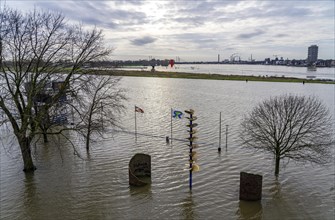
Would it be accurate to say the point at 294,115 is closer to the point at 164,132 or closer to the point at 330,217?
the point at 330,217

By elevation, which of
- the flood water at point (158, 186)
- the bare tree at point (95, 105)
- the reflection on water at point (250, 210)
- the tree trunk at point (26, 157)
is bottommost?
the reflection on water at point (250, 210)

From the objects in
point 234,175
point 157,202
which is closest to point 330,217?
point 234,175

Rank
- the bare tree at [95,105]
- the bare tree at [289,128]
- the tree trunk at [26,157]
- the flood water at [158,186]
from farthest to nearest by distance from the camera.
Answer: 1. the bare tree at [95,105]
2. the tree trunk at [26,157]
3. the bare tree at [289,128]
4. the flood water at [158,186]

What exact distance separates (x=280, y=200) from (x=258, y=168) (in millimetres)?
4252

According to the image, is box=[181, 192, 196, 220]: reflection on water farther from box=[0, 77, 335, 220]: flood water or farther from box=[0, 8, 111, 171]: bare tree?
box=[0, 8, 111, 171]: bare tree

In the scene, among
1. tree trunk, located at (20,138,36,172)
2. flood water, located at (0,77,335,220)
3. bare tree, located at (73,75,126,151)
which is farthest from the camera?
bare tree, located at (73,75,126,151)

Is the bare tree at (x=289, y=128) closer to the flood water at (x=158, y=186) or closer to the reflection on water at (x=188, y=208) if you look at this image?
the flood water at (x=158, y=186)

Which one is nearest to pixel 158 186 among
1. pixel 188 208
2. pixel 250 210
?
pixel 188 208

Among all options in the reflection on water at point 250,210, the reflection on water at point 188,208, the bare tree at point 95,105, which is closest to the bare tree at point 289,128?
the reflection on water at point 250,210

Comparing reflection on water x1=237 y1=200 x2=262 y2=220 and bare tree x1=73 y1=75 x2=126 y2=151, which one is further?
bare tree x1=73 y1=75 x2=126 y2=151

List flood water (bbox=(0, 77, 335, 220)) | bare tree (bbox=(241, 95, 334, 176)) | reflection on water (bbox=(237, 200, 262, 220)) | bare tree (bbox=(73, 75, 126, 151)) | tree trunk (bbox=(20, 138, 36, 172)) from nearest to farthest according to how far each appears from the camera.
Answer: reflection on water (bbox=(237, 200, 262, 220))
flood water (bbox=(0, 77, 335, 220))
bare tree (bbox=(241, 95, 334, 176))
tree trunk (bbox=(20, 138, 36, 172))
bare tree (bbox=(73, 75, 126, 151))

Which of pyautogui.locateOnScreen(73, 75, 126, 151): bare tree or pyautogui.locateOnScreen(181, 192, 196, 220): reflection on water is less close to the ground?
pyautogui.locateOnScreen(73, 75, 126, 151): bare tree

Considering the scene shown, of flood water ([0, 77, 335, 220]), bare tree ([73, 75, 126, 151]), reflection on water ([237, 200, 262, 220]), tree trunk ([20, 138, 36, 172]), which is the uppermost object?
bare tree ([73, 75, 126, 151])

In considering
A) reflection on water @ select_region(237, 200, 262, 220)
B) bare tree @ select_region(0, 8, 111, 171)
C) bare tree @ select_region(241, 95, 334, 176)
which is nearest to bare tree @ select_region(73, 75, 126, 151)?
bare tree @ select_region(0, 8, 111, 171)
